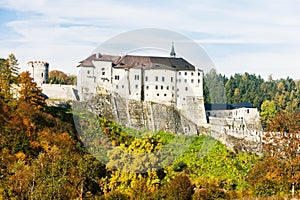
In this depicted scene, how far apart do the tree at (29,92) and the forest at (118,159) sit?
5cm

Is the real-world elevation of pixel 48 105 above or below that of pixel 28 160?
above

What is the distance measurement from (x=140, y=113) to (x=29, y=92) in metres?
6.13

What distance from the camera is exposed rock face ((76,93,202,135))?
29.3 metres

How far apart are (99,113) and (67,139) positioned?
15.4 feet

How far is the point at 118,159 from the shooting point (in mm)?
21281

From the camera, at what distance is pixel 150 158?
21625 mm

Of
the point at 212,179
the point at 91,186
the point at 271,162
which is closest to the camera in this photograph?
the point at 271,162

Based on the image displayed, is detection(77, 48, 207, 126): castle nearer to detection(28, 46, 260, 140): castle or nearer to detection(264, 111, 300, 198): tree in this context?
detection(28, 46, 260, 140): castle

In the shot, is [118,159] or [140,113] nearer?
[118,159]

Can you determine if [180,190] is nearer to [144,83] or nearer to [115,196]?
[115,196]

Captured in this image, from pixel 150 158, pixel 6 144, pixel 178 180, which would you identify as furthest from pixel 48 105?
pixel 178 180

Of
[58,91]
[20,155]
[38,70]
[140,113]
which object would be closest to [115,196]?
[20,155]

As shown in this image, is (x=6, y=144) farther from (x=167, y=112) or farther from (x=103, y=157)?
(x=167, y=112)

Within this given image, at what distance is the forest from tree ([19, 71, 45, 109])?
5 cm
